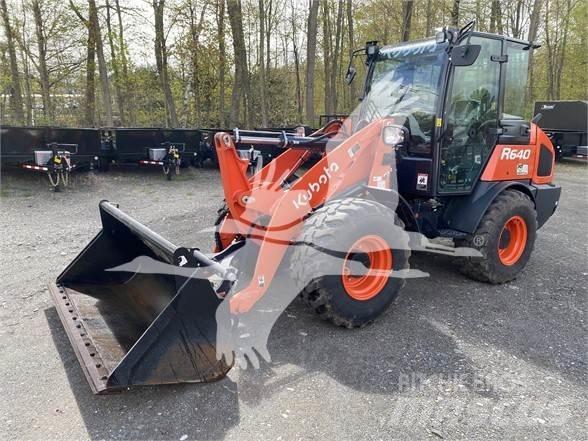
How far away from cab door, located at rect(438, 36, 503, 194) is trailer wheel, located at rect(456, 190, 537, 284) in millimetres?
387

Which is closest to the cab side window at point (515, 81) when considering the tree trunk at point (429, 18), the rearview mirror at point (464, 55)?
the rearview mirror at point (464, 55)

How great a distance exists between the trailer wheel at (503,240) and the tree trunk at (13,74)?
14.3 metres

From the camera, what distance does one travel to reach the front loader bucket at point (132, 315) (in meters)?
2.56

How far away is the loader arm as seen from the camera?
3318 mm

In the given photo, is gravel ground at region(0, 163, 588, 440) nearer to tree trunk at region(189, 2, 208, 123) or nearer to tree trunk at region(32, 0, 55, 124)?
tree trunk at region(32, 0, 55, 124)

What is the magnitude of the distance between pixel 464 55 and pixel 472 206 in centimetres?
153

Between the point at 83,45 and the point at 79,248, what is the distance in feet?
38.7

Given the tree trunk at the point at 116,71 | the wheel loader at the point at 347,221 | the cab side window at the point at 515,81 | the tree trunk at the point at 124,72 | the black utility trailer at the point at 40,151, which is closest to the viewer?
the wheel loader at the point at 347,221

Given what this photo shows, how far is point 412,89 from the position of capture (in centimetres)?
442

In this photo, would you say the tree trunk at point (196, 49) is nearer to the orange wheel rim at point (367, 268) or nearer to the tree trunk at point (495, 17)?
the tree trunk at point (495, 17)

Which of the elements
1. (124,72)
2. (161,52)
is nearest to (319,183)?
(161,52)

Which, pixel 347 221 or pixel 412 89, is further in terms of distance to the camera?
pixel 412 89

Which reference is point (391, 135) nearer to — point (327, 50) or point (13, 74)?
point (13, 74)

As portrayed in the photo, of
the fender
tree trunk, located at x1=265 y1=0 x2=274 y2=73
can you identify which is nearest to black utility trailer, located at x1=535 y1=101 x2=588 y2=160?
tree trunk, located at x1=265 y1=0 x2=274 y2=73
